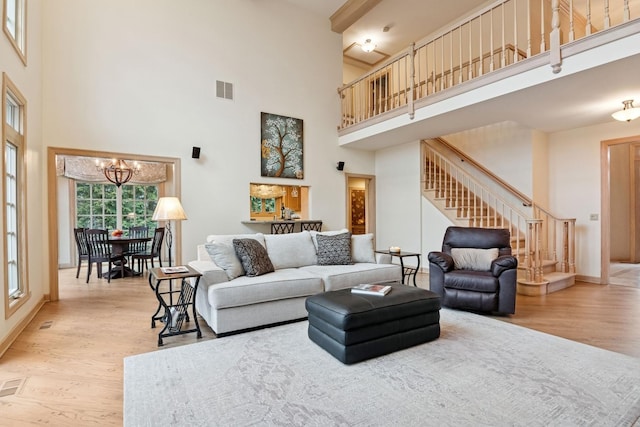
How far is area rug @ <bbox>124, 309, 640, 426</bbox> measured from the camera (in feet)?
6.07

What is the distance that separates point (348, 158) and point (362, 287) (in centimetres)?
476

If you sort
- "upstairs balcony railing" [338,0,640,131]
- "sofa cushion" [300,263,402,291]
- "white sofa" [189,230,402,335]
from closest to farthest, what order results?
"white sofa" [189,230,402,335] < "sofa cushion" [300,263,402,291] < "upstairs balcony railing" [338,0,640,131]

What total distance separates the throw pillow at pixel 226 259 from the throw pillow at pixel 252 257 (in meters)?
0.06

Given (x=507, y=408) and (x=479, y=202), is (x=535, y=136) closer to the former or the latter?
(x=479, y=202)

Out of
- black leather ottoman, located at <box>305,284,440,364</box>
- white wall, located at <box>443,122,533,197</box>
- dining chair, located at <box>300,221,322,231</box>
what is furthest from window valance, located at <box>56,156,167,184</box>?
white wall, located at <box>443,122,533,197</box>

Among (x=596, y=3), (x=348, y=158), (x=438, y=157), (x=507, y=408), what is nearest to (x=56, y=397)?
(x=507, y=408)

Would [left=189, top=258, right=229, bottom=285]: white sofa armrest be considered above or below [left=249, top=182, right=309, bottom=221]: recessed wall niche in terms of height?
below

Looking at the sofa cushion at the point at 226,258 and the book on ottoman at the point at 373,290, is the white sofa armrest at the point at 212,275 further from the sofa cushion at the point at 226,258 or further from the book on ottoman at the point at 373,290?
the book on ottoman at the point at 373,290

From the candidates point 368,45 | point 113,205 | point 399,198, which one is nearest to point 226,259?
point 399,198

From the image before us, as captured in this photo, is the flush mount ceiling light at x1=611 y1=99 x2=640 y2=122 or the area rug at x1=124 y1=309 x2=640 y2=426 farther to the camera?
the flush mount ceiling light at x1=611 y1=99 x2=640 y2=122

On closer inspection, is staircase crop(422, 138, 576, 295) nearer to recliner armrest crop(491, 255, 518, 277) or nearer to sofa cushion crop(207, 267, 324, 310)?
recliner armrest crop(491, 255, 518, 277)

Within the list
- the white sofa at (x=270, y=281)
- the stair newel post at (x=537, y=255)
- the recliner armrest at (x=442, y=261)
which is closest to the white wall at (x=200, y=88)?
the white sofa at (x=270, y=281)

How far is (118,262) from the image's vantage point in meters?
6.19

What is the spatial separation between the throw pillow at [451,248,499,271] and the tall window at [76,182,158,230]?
22.5 feet
